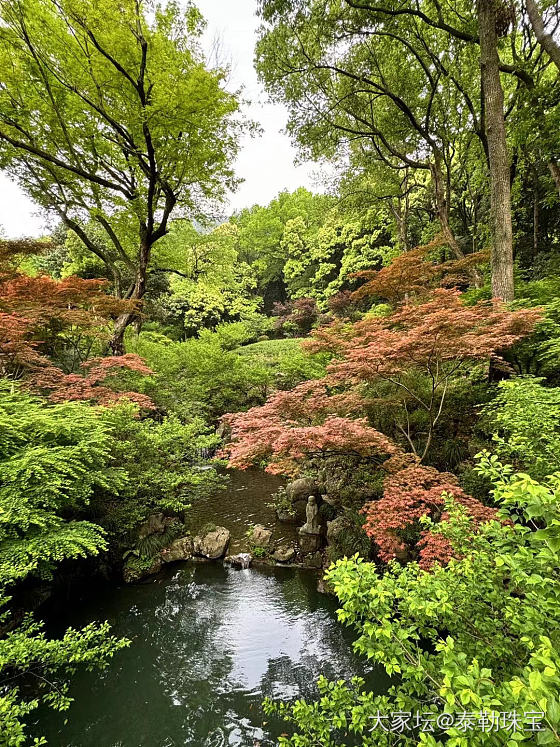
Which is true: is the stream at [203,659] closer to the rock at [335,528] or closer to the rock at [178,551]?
the rock at [178,551]

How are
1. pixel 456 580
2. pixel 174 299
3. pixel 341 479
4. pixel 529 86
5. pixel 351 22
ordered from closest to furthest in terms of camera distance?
pixel 456 580
pixel 341 479
pixel 529 86
pixel 351 22
pixel 174 299

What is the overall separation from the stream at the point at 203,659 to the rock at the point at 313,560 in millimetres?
149

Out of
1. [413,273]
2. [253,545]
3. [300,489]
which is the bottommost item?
[253,545]

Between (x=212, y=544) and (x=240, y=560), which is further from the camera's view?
(x=212, y=544)

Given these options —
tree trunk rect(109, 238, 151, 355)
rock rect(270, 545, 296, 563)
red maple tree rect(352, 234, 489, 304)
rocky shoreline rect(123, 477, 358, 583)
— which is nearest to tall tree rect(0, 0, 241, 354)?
tree trunk rect(109, 238, 151, 355)

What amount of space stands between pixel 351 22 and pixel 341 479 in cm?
998

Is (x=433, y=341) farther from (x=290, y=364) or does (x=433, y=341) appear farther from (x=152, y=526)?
(x=290, y=364)

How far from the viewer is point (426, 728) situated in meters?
1.38

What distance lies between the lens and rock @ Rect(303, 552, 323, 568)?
210 inches

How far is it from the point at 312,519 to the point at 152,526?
2.80m

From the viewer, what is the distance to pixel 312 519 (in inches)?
233

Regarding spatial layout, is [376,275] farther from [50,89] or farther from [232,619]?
→ [50,89]

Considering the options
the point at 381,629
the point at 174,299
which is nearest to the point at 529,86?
the point at 381,629

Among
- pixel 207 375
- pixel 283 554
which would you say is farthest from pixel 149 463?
pixel 207 375
